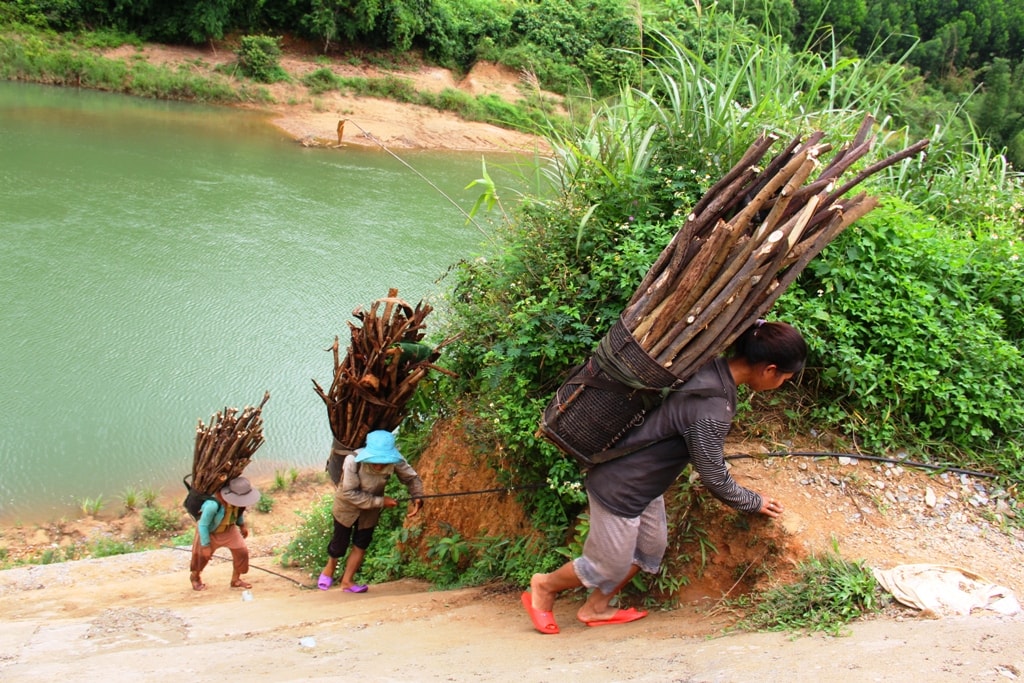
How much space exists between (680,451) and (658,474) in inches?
4.3

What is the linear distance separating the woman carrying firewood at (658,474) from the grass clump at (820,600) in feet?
0.76

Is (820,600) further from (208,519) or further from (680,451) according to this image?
(208,519)

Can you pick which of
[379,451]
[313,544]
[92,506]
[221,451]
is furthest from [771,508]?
[92,506]

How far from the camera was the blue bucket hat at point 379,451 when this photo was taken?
3707 millimetres

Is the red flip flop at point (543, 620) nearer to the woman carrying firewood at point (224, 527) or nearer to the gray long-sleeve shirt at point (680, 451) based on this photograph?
the gray long-sleeve shirt at point (680, 451)

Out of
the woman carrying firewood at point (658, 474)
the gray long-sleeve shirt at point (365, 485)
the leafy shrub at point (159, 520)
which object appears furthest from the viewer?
the leafy shrub at point (159, 520)

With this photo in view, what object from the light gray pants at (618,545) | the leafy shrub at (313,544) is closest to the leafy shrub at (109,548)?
the leafy shrub at (313,544)

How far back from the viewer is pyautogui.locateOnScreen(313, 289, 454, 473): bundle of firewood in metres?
4.23

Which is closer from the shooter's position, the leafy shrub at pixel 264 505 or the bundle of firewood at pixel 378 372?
the bundle of firewood at pixel 378 372

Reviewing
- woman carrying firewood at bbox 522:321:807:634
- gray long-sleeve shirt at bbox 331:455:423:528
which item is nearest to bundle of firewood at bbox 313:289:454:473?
gray long-sleeve shirt at bbox 331:455:423:528

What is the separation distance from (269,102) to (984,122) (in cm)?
1750

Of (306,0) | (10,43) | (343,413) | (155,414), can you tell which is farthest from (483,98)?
(343,413)

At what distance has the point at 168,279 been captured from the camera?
10.4 metres

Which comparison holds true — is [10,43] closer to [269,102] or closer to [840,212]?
[269,102]
